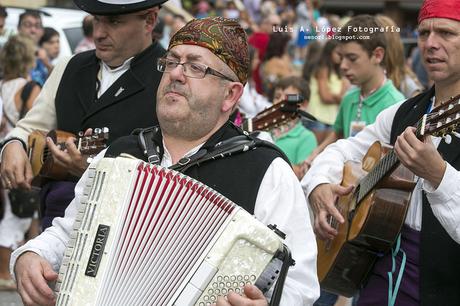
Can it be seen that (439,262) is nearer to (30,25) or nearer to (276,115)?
(276,115)

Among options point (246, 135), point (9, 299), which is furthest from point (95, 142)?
point (9, 299)

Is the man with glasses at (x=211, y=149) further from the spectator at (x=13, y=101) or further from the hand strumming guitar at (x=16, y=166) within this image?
the spectator at (x=13, y=101)

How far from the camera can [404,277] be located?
471 centimetres

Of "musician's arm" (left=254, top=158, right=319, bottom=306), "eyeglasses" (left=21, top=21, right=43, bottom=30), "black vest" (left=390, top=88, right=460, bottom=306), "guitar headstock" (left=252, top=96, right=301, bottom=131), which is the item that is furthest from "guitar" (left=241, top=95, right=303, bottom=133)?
"eyeglasses" (left=21, top=21, right=43, bottom=30)

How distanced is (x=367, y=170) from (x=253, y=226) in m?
1.78

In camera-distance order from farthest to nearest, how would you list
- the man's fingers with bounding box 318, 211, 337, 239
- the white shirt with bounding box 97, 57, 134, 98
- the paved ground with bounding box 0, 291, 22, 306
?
1. the paved ground with bounding box 0, 291, 22, 306
2. the white shirt with bounding box 97, 57, 134, 98
3. the man's fingers with bounding box 318, 211, 337, 239

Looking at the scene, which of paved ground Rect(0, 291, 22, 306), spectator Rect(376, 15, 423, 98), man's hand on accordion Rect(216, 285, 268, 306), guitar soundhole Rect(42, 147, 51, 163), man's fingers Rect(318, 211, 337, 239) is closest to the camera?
man's hand on accordion Rect(216, 285, 268, 306)

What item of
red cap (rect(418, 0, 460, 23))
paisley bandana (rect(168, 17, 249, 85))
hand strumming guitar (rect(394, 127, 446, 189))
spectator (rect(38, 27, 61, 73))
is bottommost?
spectator (rect(38, 27, 61, 73))

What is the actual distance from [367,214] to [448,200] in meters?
0.70

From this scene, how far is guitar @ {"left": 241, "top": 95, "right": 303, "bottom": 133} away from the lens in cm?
660

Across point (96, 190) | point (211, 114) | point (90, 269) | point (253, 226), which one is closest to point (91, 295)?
point (90, 269)

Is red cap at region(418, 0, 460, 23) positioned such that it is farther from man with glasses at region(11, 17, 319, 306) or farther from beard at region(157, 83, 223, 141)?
beard at region(157, 83, 223, 141)

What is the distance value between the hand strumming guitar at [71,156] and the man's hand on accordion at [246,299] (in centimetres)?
205

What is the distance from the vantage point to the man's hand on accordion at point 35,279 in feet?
12.6
